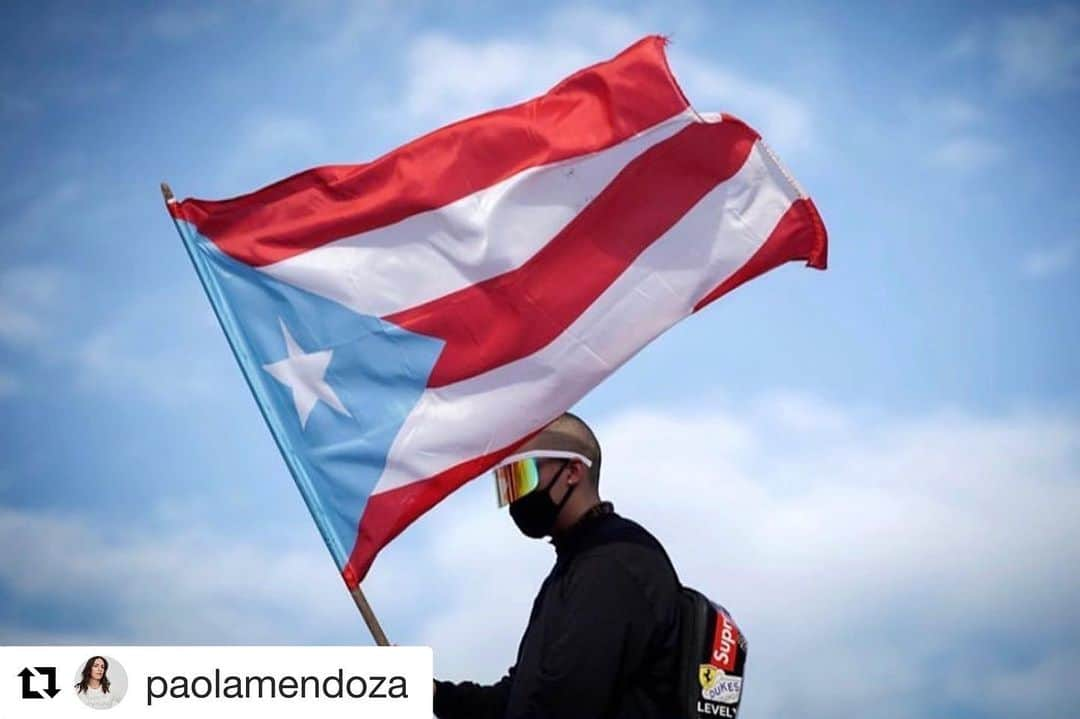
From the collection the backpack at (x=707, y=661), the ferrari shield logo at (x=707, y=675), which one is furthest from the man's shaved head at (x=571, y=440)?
the ferrari shield logo at (x=707, y=675)

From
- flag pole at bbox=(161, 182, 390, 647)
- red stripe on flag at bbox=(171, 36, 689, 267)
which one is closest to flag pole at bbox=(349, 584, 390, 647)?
flag pole at bbox=(161, 182, 390, 647)

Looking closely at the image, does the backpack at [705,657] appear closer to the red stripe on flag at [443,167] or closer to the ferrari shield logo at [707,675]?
the ferrari shield logo at [707,675]

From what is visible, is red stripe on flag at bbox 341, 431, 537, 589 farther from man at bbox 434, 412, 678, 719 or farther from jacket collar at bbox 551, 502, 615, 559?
jacket collar at bbox 551, 502, 615, 559

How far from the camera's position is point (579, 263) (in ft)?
32.3

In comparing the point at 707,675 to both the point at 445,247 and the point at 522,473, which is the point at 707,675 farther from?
the point at 445,247

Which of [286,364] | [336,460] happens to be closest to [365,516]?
[336,460]

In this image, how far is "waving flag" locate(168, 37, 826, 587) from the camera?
9594 mm

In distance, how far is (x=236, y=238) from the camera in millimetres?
9867

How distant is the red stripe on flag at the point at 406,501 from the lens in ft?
30.9

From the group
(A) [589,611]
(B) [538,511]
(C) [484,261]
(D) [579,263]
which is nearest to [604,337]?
(D) [579,263]

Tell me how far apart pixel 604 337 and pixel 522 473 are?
1086 millimetres

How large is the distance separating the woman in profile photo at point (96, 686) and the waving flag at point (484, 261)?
1.89 meters

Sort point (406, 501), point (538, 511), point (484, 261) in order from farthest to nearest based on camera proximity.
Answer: point (484, 261)
point (406, 501)
point (538, 511)

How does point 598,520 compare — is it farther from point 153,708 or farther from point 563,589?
point 153,708
